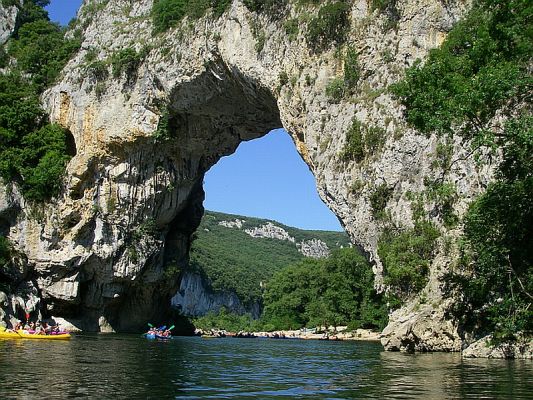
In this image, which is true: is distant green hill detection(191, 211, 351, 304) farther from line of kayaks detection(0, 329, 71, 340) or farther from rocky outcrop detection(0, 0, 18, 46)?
line of kayaks detection(0, 329, 71, 340)

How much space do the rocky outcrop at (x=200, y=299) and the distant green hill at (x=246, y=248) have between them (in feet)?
3.86

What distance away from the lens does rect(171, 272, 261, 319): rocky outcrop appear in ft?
276

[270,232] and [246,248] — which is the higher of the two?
[270,232]

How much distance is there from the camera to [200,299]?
89500 millimetres

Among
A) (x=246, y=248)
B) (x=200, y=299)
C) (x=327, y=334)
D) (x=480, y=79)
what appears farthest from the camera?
(x=246, y=248)

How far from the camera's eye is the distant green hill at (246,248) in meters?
97.6

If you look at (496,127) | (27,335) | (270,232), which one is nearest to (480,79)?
(496,127)

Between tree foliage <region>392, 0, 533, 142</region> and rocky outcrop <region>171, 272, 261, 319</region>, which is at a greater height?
tree foliage <region>392, 0, 533, 142</region>

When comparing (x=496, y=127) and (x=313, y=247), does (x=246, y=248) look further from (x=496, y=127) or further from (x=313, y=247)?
(x=496, y=127)

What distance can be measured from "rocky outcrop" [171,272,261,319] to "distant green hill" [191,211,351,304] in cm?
118

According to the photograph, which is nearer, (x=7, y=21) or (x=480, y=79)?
(x=480, y=79)

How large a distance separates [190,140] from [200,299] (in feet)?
196

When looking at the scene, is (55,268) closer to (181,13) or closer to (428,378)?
(181,13)

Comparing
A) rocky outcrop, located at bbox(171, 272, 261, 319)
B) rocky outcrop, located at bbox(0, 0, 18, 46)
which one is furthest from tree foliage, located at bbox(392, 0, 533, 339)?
rocky outcrop, located at bbox(171, 272, 261, 319)
